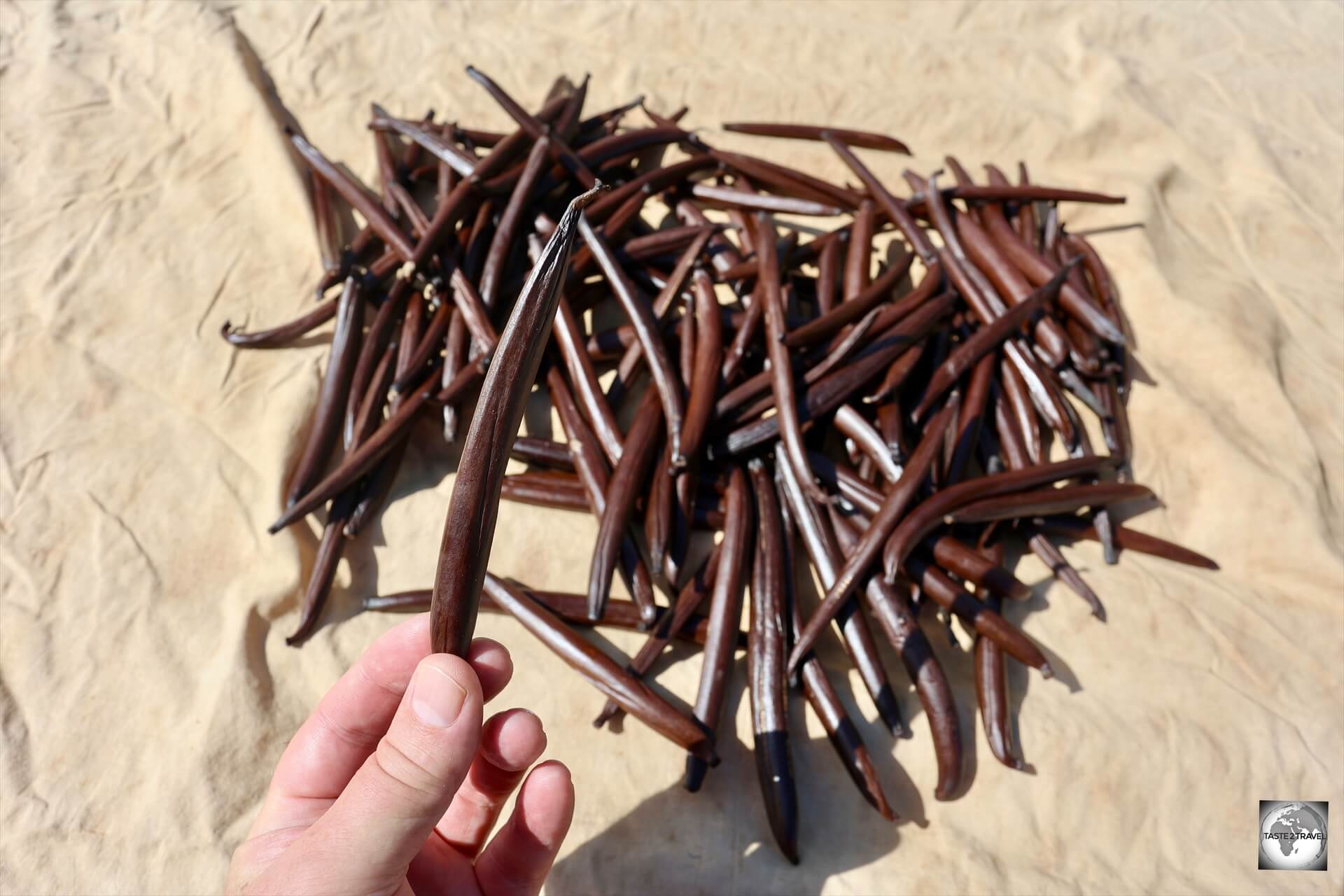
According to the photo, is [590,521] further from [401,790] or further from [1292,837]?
[1292,837]

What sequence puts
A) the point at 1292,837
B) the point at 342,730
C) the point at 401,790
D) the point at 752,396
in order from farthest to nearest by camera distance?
the point at 752,396
the point at 1292,837
the point at 342,730
the point at 401,790

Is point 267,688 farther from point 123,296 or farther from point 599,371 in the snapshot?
point 123,296

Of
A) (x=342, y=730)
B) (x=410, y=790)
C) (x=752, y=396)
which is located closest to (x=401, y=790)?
(x=410, y=790)

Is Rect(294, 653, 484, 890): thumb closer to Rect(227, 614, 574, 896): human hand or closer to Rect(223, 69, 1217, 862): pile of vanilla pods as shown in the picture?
Rect(227, 614, 574, 896): human hand
